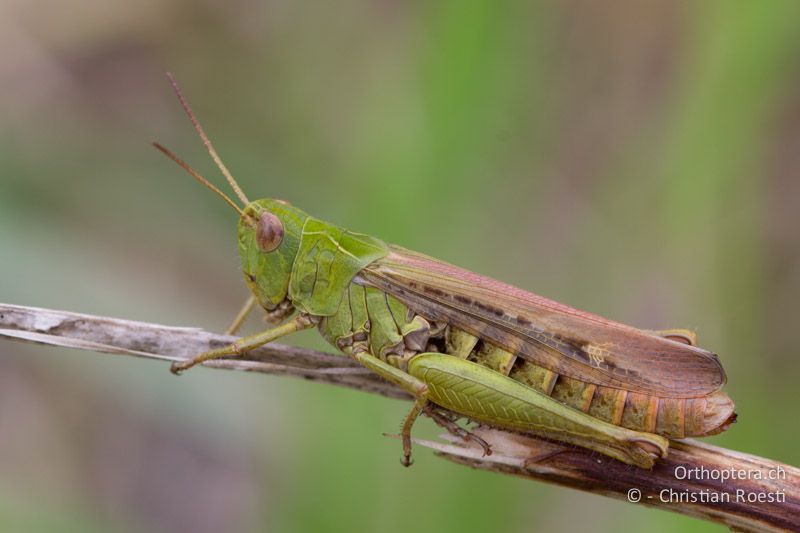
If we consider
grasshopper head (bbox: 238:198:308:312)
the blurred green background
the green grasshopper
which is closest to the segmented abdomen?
the green grasshopper

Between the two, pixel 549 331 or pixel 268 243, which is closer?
pixel 549 331

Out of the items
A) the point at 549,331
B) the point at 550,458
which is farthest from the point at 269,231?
the point at 550,458

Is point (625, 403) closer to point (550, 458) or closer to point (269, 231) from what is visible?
point (550, 458)

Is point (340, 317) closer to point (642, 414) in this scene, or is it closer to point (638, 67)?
point (642, 414)

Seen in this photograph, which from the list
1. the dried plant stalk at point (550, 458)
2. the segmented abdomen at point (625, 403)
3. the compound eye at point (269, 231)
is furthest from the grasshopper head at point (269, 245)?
the segmented abdomen at point (625, 403)

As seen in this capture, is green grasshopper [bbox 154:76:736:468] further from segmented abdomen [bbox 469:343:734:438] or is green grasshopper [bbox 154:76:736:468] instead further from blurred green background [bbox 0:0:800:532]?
blurred green background [bbox 0:0:800:532]

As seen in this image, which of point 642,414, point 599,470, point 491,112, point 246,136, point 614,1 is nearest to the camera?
point 599,470

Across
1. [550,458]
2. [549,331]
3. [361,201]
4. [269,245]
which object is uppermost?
[361,201]

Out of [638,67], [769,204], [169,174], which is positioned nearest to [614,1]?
[638,67]
